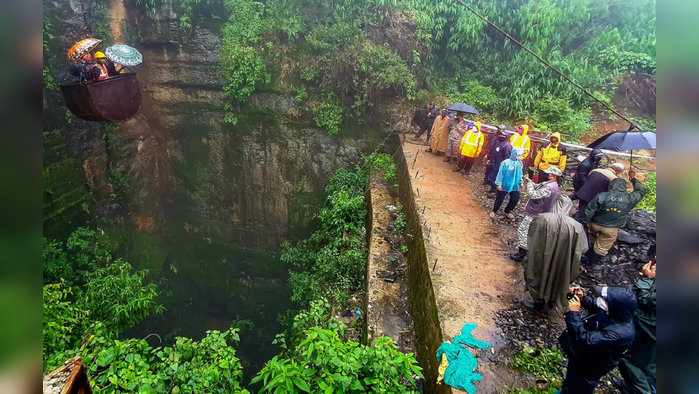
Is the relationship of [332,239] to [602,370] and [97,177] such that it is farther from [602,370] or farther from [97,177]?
[97,177]

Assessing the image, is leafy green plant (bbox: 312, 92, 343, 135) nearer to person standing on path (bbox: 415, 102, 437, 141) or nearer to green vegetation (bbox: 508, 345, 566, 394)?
person standing on path (bbox: 415, 102, 437, 141)

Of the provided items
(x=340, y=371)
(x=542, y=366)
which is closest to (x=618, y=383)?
(x=542, y=366)

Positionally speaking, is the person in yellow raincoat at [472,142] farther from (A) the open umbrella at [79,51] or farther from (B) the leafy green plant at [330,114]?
(A) the open umbrella at [79,51]

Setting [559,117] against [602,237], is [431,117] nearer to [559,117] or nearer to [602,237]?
[559,117]

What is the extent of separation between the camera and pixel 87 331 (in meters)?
4.80

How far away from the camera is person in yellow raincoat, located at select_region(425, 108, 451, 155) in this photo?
29.7ft

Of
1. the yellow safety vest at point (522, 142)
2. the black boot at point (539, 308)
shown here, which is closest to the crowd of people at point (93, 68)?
the yellow safety vest at point (522, 142)

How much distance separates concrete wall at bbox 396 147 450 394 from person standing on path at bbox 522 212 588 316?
1.23 metres

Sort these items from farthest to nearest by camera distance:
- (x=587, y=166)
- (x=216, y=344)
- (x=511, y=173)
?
(x=511, y=173) < (x=587, y=166) < (x=216, y=344)

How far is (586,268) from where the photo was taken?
5.40 meters

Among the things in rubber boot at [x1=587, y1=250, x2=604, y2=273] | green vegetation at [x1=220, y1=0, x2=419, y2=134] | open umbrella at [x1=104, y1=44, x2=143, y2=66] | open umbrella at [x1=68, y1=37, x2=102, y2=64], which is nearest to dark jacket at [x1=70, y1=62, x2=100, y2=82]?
open umbrella at [x1=68, y1=37, x2=102, y2=64]

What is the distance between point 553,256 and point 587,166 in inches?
101

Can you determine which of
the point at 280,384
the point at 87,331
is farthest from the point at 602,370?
the point at 87,331

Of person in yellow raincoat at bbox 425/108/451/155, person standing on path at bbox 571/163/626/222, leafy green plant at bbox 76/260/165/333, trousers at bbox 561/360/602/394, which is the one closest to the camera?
trousers at bbox 561/360/602/394
